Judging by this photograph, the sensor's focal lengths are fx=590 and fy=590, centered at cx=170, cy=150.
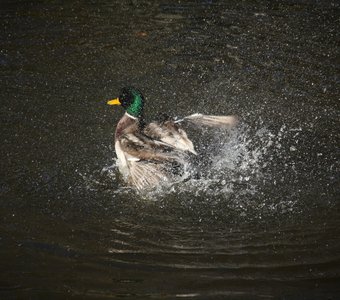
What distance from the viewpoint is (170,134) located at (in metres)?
6.22

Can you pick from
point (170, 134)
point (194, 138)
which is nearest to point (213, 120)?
point (194, 138)

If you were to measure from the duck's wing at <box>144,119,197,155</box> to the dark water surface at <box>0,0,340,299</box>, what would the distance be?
0.37 m

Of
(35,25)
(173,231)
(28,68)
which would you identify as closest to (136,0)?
(35,25)

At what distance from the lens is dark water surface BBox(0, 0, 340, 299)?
4641 mm

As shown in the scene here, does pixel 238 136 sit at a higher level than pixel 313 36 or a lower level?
lower

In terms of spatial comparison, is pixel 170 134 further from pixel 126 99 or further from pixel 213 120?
pixel 126 99

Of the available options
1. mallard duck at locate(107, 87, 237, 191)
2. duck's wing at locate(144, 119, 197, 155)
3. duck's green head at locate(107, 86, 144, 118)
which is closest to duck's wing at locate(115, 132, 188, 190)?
mallard duck at locate(107, 87, 237, 191)

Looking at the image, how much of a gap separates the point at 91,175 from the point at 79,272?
1.65m

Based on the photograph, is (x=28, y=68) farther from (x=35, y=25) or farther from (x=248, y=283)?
(x=248, y=283)

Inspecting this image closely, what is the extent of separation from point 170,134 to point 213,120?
0.60 meters

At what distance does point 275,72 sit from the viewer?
27.0 feet

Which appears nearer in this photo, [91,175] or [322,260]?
[322,260]

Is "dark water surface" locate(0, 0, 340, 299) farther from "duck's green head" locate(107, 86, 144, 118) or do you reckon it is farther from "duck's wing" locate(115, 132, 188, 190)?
"duck's green head" locate(107, 86, 144, 118)

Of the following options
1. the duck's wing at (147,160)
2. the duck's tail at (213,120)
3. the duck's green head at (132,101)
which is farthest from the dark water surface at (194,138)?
the duck's green head at (132,101)
